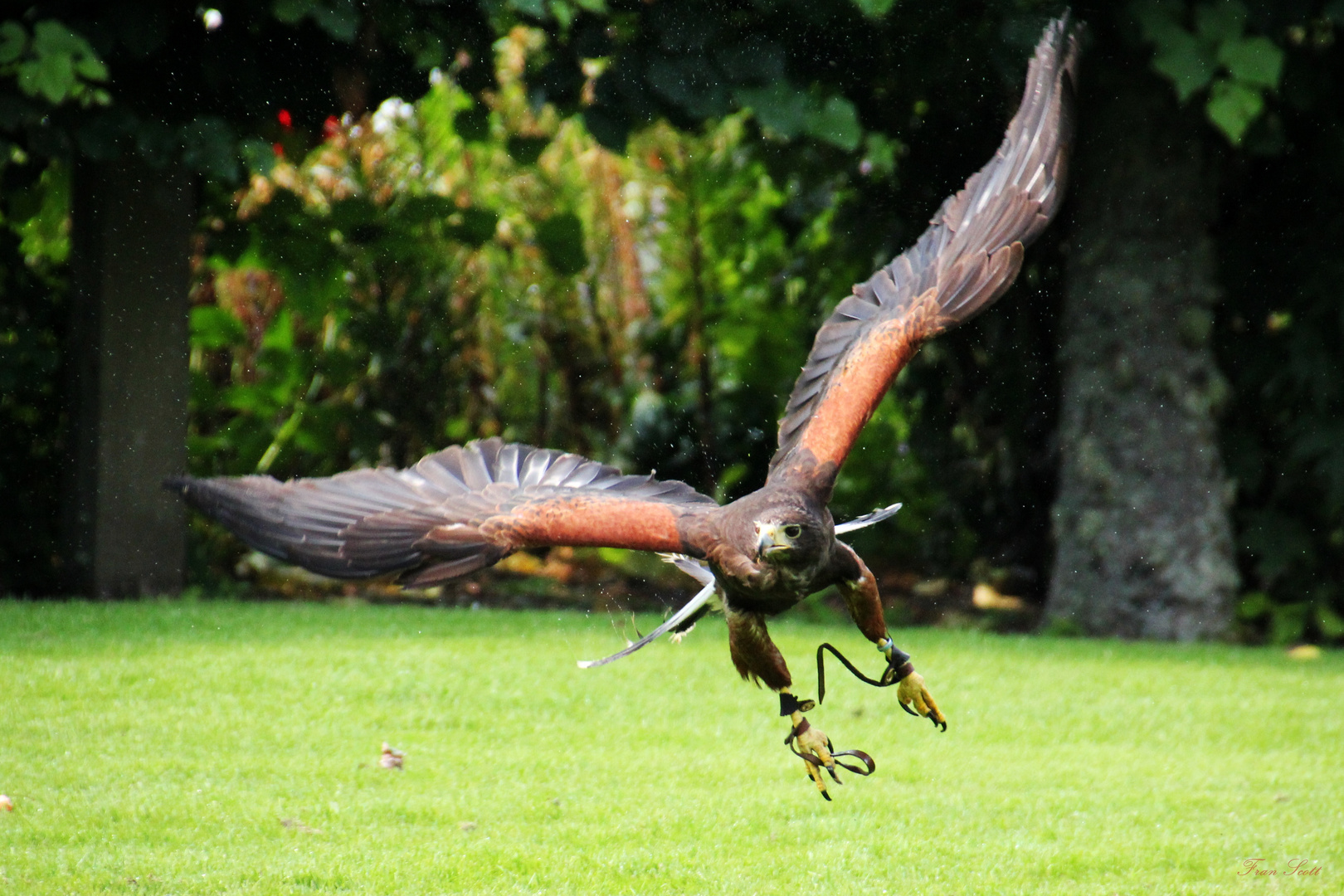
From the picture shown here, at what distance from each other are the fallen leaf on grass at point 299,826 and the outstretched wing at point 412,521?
3.42ft

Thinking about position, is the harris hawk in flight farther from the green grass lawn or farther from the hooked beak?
the green grass lawn

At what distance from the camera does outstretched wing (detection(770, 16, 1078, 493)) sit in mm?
3885

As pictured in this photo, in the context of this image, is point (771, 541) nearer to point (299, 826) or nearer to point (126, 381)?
point (299, 826)

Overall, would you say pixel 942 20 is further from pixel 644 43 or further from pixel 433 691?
pixel 433 691

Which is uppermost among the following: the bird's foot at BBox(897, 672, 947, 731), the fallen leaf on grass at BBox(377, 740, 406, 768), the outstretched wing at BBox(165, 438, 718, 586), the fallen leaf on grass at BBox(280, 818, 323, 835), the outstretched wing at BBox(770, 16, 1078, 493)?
the outstretched wing at BBox(770, 16, 1078, 493)

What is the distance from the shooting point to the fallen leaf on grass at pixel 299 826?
424 centimetres

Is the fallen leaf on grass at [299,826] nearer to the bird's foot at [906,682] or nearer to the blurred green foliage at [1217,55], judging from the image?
the bird's foot at [906,682]

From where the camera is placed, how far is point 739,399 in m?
9.54

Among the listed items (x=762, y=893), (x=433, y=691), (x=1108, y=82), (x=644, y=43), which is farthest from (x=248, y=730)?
(x=1108, y=82)

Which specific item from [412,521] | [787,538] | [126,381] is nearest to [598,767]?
[412,521]

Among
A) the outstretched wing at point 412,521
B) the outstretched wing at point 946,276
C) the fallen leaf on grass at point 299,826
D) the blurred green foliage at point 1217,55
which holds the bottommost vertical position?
the fallen leaf on grass at point 299,826

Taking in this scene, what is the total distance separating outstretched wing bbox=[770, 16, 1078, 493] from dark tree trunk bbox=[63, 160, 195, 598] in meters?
3.86

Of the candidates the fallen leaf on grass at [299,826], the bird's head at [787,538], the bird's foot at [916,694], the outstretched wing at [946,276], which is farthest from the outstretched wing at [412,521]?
the fallen leaf on grass at [299,826]

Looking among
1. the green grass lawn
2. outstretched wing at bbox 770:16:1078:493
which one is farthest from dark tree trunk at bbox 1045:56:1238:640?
outstretched wing at bbox 770:16:1078:493
